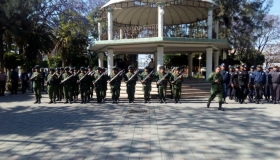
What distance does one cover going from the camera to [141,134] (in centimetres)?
702

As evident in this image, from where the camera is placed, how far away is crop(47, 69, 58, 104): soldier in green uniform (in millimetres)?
12922

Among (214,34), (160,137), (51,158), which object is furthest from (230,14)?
(51,158)

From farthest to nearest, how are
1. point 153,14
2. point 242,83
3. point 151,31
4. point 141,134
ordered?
1. point 153,14
2. point 151,31
3. point 242,83
4. point 141,134

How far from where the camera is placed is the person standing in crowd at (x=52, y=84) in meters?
12.9

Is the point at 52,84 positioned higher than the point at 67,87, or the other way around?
the point at 52,84

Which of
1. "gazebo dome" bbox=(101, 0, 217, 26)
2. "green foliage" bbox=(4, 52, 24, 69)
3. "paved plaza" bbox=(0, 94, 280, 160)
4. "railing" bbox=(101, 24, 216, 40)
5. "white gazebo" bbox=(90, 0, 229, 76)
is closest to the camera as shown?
"paved plaza" bbox=(0, 94, 280, 160)

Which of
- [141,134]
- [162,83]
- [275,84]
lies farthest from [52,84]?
[275,84]

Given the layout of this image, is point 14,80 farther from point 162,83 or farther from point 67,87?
point 162,83

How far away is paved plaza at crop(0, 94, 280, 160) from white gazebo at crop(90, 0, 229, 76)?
17.6ft

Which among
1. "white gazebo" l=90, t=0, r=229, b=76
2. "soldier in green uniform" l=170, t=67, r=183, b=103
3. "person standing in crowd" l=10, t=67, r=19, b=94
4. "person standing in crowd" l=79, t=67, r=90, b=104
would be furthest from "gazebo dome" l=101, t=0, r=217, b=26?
"soldier in green uniform" l=170, t=67, r=183, b=103

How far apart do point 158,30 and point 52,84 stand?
20.5 ft

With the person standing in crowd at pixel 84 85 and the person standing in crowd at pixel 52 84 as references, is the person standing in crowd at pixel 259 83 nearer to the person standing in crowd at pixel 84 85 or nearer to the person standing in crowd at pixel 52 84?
the person standing in crowd at pixel 84 85

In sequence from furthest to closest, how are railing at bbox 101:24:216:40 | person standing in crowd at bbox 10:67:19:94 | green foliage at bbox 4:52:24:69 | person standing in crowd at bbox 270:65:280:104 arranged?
green foliage at bbox 4:52:24:69 → person standing in crowd at bbox 10:67:19:94 → railing at bbox 101:24:216:40 → person standing in crowd at bbox 270:65:280:104

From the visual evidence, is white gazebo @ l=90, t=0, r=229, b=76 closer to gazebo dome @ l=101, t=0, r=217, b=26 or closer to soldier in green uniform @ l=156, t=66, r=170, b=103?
gazebo dome @ l=101, t=0, r=217, b=26
